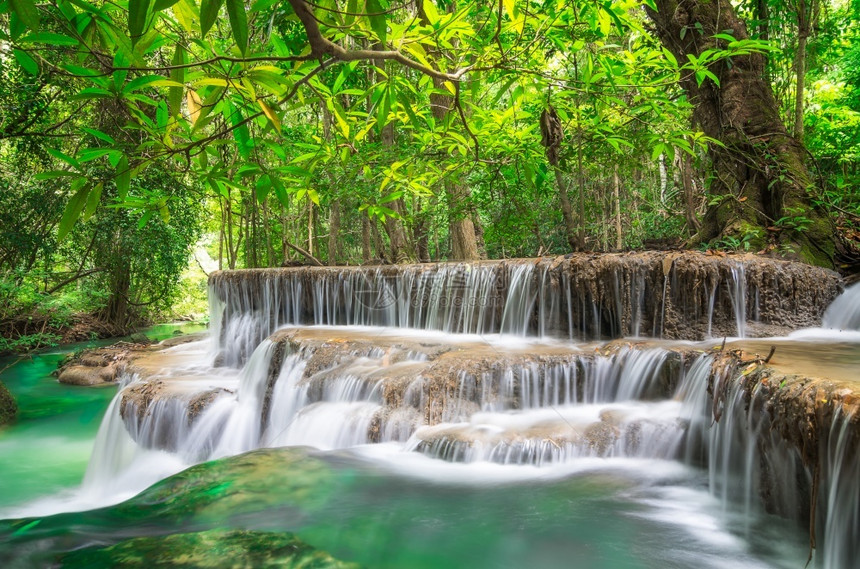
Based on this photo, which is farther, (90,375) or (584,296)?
(90,375)

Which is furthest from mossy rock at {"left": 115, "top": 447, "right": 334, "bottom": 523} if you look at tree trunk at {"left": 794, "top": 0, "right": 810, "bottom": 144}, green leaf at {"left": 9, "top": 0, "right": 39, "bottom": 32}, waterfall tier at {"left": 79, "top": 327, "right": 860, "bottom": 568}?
Result: tree trunk at {"left": 794, "top": 0, "right": 810, "bottom": 144}

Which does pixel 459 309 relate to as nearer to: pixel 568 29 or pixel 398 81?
pixel 568 29

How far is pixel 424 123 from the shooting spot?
23.0 feet

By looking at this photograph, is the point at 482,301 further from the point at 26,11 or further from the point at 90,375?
the point at 90,375

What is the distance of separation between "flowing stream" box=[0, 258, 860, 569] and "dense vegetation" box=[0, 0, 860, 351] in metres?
1.71

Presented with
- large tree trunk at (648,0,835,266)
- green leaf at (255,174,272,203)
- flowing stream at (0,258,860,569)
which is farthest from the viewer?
large tree trunk at (648,0,835,266)

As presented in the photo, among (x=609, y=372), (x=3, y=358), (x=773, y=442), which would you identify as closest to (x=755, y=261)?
(x=609, y=372)

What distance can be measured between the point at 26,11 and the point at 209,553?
227cm

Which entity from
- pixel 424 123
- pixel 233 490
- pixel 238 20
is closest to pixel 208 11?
pixel 238 20

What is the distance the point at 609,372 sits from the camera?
5207mm

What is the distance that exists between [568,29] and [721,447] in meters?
2.99

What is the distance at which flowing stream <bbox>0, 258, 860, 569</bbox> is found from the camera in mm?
3051

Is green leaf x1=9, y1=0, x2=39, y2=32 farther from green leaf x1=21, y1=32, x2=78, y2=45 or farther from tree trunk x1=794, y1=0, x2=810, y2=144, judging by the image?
tree trunk x1=794, y1=0, x2=810, y2=144

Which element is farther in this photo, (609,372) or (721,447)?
(609,372)
